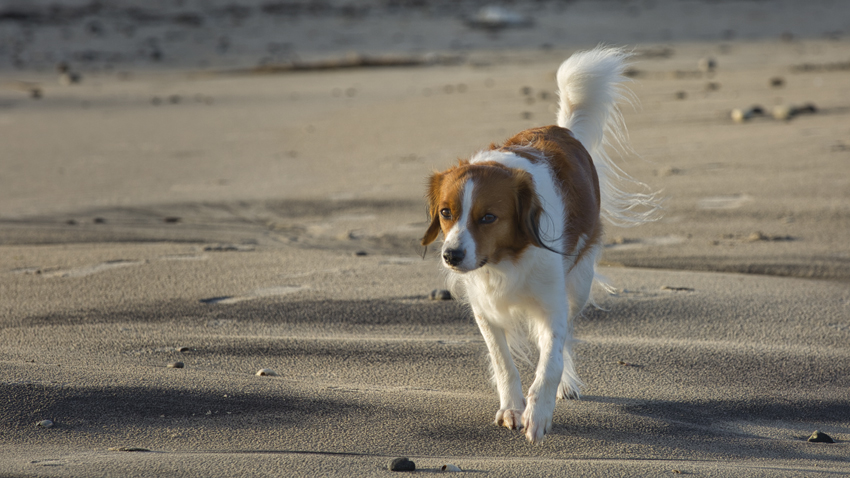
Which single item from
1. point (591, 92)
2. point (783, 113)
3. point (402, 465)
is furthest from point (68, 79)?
point (402, 465)

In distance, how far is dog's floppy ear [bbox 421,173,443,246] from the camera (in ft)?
10.8

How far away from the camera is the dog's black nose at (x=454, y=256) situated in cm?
287

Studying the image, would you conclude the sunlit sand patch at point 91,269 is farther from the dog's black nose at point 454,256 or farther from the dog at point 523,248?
the dog's black nose at point 454,256

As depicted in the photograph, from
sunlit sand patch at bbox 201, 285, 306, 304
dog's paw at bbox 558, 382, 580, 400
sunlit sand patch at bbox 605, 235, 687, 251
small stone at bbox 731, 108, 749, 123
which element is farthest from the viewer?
small stone at bbox 731, 108, 749, 123

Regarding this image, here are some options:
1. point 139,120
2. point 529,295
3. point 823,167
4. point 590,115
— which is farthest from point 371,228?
point 139,120

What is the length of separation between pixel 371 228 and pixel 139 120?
6.90 m

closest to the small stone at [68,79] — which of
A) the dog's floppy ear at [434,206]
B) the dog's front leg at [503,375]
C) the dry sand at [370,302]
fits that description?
the dry sand at [370,302]

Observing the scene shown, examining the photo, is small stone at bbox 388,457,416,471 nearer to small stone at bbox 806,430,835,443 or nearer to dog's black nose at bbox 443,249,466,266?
dog's black nose at bbox 443,249,466,266

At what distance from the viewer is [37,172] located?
26.9ft

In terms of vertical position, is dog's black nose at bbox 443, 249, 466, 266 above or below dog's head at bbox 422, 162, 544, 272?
below

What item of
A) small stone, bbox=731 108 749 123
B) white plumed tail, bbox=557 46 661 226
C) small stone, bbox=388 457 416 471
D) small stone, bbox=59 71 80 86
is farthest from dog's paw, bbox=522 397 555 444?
small stone, bbox=59 71 80 86

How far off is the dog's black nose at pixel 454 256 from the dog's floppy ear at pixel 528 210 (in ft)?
1.00

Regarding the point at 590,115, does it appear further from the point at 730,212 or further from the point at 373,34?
the point at 373,34

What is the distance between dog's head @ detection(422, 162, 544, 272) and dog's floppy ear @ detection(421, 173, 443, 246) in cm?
12
